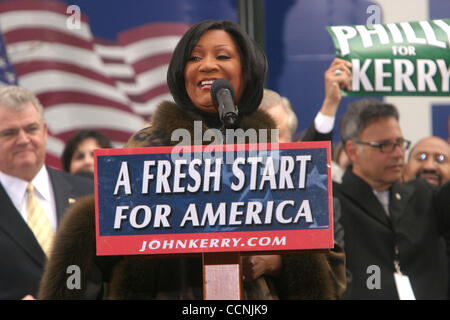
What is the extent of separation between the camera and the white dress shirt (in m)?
3.18

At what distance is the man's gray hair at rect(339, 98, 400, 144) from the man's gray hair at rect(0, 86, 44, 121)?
1.47 metres

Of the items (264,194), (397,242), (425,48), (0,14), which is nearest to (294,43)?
(425,48)

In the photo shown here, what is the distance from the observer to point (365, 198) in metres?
3.31

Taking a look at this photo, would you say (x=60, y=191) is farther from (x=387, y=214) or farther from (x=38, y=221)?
(x=387, y=214)

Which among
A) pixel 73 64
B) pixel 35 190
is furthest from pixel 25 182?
pixel 73 64

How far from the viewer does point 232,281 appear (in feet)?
5.94

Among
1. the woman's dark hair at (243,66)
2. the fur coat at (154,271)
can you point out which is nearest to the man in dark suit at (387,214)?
the fur coat at (154,271)

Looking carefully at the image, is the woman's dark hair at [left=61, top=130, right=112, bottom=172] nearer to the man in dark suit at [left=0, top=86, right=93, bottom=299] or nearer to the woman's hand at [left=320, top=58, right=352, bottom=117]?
the man in dark suit at [left=0, top=86, right=93, bottom=299]

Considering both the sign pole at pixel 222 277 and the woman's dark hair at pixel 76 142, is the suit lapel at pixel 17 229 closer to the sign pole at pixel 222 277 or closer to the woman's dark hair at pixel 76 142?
the woman's dark hair at pixel 76 142

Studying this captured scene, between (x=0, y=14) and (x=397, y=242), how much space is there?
225cm

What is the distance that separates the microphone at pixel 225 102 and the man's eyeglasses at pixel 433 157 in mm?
1650

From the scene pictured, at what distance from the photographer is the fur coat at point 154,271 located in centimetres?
222
